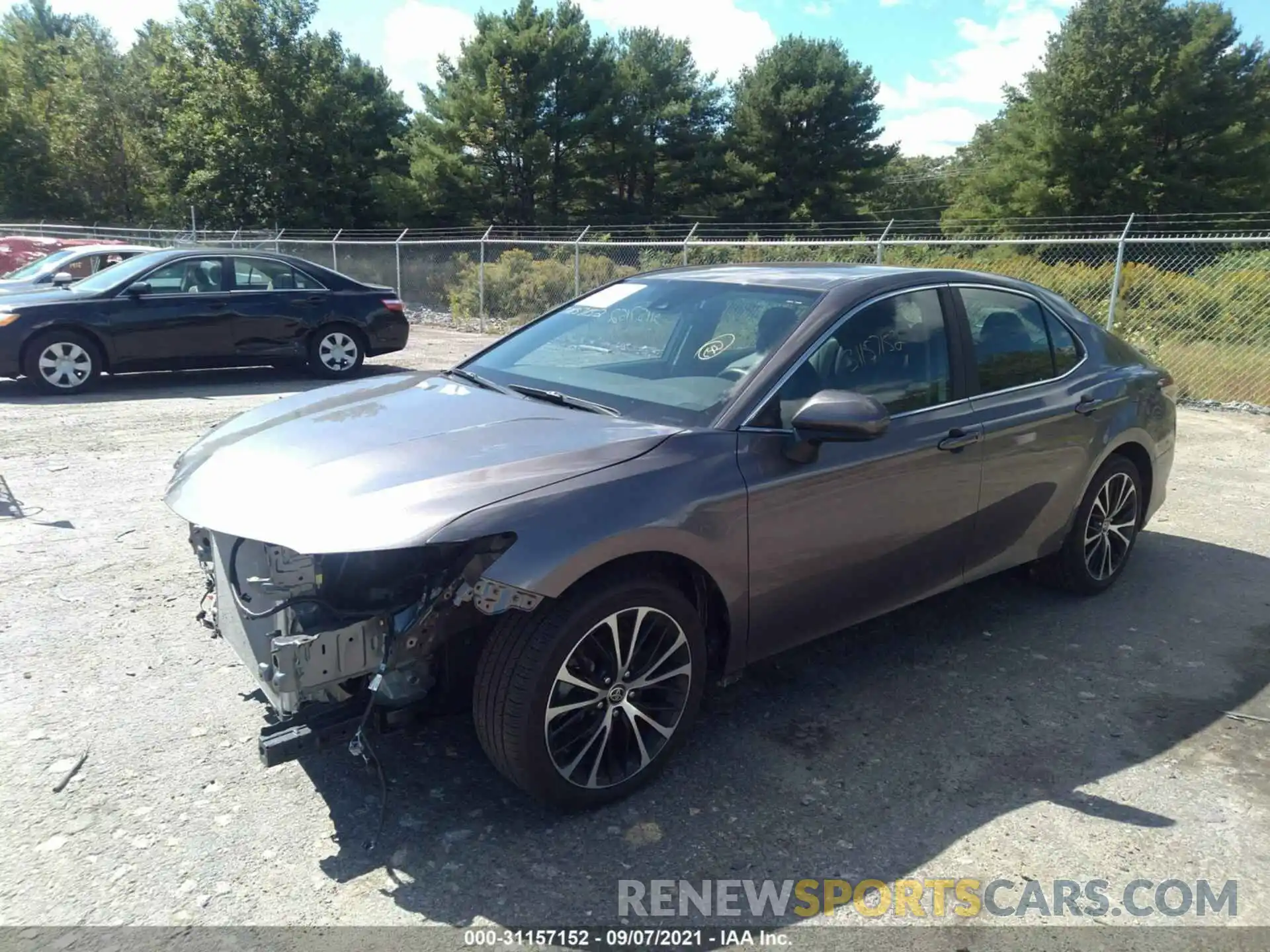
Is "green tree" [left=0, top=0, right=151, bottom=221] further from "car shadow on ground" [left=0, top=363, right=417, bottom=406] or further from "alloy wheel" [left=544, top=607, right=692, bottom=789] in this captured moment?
"alloy wheel" [left=544, top=607, right=692, bottom=789]

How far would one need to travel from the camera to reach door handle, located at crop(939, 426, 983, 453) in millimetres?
3857

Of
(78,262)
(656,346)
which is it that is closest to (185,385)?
(78,262)

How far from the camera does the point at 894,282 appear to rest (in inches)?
155

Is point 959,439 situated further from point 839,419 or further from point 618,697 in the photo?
point 618,697

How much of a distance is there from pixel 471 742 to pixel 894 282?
2495mm

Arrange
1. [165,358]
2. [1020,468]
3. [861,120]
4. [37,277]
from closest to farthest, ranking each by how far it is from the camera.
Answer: [1020,468]
[165,358]
[37,277]
[861,120]

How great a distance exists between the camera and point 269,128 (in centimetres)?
3997

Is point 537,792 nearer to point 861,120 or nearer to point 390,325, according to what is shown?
point 390,325

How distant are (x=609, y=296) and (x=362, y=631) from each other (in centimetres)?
227

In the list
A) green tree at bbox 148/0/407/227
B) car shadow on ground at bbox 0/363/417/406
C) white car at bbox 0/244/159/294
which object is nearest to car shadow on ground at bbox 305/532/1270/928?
car shadow on ground at bbox 0/363/417/406

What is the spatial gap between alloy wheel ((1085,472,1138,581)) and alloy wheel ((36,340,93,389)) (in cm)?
952

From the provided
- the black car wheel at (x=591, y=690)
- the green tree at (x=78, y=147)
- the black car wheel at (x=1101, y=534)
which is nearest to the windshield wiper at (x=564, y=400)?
the black car wheel at (x=591, y=690)

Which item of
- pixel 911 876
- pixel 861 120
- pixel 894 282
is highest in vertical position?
pixel 861 120

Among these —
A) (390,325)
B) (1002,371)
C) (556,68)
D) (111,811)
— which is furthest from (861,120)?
(111,811)
